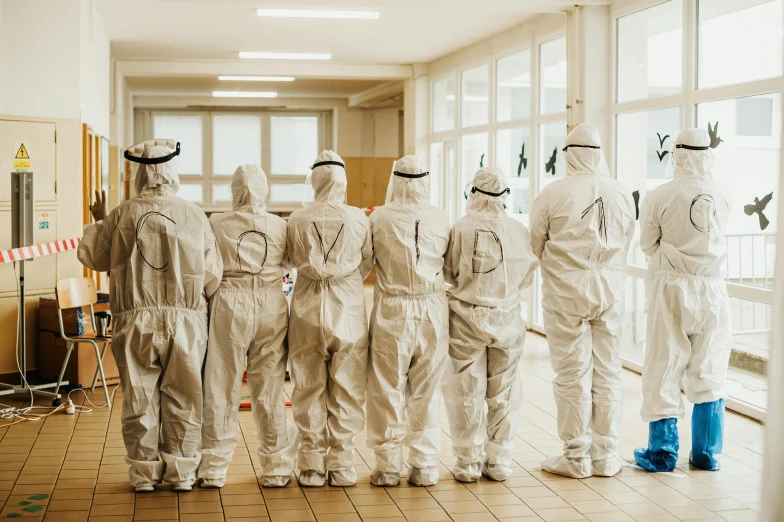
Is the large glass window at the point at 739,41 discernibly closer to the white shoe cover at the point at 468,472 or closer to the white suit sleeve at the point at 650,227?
the white suit sleeve at the point at 650,227

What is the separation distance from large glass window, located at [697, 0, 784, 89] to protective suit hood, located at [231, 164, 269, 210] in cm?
338

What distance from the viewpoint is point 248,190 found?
3.98 metres

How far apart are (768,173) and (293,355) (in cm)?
348

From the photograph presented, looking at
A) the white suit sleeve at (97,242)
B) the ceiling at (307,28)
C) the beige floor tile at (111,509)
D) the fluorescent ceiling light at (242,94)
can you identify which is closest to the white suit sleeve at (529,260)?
the white suit sleeve at (97,242)

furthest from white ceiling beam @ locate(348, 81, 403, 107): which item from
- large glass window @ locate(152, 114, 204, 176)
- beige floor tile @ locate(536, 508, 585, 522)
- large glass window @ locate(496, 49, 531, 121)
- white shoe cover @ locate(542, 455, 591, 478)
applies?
beige floor tile @ locate(536, 508, 585, 522)

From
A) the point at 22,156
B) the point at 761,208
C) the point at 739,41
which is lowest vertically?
the point at 761,208

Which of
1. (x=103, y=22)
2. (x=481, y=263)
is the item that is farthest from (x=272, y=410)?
(x=103, y=22)

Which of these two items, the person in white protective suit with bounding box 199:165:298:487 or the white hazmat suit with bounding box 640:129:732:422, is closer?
the person in white protective suit with bounding box 199:165:298:487

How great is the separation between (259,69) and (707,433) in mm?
8941

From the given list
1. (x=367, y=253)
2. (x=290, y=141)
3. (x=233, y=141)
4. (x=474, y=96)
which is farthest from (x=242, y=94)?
(x=367, y=253)

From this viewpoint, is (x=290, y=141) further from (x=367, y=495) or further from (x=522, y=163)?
(x=367, y=495)

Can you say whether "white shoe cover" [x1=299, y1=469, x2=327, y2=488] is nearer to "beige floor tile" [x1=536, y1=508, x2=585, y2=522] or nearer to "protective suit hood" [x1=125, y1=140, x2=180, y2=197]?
"beige floor tile" [x1=536, y1=508, x2=585, y2=522]

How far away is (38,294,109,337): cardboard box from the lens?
19.6ft

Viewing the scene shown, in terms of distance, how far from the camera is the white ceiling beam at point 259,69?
11.5 metres
